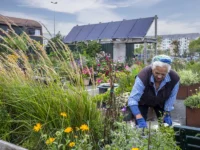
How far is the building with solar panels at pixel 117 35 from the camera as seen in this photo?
43.1ft

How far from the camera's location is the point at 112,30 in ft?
49.5

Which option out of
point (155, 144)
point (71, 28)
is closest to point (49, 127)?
point (155, 144)

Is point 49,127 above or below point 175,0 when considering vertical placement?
below

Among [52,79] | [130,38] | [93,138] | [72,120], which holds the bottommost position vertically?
[93,138]

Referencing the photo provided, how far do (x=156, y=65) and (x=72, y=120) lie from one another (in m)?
1.06

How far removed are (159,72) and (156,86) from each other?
0.92ft

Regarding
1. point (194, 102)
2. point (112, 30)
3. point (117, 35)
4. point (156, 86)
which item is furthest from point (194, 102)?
point (112, 30)

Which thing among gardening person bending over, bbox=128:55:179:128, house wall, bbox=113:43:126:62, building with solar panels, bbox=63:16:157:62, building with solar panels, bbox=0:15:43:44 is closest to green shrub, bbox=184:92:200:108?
gardening person bending over, bbox=128:55:179:128

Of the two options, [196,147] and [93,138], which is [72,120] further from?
[196,147]

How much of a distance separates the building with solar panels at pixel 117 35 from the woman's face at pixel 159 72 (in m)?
9.28

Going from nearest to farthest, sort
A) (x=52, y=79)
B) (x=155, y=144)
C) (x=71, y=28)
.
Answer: (x=155, y=144)
(x=52, y=79)
(x=71, y=28)

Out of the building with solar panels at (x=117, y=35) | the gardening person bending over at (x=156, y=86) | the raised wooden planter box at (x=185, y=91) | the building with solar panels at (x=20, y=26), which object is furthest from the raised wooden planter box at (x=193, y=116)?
the building with solar panels at (x=117, y=35)

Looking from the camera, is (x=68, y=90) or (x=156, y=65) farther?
(x=156, y=65)

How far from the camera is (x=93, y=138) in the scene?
6.77 feet
